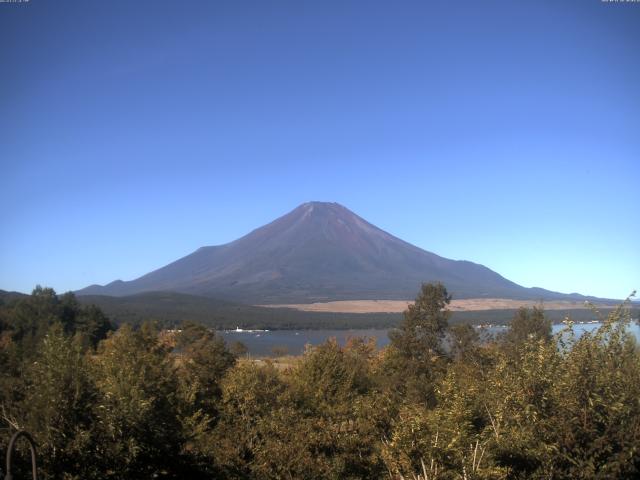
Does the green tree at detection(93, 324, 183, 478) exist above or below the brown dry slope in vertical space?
above

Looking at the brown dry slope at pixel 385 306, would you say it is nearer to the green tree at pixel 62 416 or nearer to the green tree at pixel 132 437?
the green tree at pixel 132 437

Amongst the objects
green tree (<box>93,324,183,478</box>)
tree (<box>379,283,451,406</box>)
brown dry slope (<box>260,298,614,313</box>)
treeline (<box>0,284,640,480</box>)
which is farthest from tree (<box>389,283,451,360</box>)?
brown dry slope (<box>260,298,614,313</box>)

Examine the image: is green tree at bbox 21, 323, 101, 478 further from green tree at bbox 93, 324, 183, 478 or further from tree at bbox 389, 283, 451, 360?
tree at bbox 389, 283, 451, 360

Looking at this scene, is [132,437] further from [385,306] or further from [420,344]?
[385,306]

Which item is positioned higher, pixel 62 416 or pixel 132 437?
pixel 62 416

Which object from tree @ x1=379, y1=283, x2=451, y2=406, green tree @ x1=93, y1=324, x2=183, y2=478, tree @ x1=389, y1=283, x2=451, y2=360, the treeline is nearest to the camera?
the treeline

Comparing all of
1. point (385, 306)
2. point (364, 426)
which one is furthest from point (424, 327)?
point (385, 306)

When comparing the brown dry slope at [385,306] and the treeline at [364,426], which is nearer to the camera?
the treeline at [364,426]

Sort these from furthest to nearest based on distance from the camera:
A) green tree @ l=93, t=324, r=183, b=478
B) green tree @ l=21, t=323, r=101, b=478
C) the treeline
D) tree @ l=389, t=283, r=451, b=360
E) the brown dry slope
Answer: the brown dry slope < tree @ l=389, t=283, r=451, b=360 < green tree @ l=93, t=324, r=183, b=478 < green tree @ l=21, t=323, r=101, b=478 < the treeline

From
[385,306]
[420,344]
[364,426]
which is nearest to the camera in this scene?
[364,426]

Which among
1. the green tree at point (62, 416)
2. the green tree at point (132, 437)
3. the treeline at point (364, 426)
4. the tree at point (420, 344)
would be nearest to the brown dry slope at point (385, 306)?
the tree at point (420, 344)

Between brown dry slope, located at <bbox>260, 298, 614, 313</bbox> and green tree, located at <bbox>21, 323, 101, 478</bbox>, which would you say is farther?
brown dry slope, located at <bbox>260, 298, 614, 313</bbox>

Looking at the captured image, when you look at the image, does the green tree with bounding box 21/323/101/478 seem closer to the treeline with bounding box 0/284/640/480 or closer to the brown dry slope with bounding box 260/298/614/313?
the treeline with bounding box 0/284/640/480

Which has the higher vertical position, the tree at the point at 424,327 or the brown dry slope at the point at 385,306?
the tree at the point at 424,327
